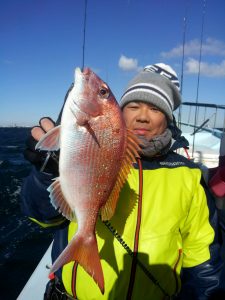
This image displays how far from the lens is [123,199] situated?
219 cm

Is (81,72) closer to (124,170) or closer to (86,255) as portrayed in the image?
(124,170)

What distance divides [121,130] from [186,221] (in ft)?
3.59

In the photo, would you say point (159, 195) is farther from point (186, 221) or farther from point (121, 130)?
point (121, 130)

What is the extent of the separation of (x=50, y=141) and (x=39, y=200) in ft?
1.72

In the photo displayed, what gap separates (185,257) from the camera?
243cm

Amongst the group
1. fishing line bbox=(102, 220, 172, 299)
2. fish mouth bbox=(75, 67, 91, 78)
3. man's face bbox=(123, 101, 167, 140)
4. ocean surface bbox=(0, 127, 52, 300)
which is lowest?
ocean surface bbox=(0, 127, 52, 300)

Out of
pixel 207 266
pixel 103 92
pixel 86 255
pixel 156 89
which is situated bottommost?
pixel 207 266

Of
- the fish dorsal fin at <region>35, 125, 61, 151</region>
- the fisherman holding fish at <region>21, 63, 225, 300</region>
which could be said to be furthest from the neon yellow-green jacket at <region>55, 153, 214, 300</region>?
the fish dorsal fin at <region>35, 125, 61, 151</region>

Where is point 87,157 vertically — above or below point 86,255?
above

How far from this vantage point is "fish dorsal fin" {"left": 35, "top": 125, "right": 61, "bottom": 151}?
1.58m

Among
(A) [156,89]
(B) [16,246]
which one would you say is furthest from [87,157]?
(B) [16,246]

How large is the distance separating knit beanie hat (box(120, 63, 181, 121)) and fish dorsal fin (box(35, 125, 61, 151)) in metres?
1.01

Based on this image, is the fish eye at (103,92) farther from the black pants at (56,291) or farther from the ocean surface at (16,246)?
the ocean surface at (16,246)

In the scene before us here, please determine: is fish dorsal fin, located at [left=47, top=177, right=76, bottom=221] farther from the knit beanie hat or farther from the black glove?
the knit beanie hat
